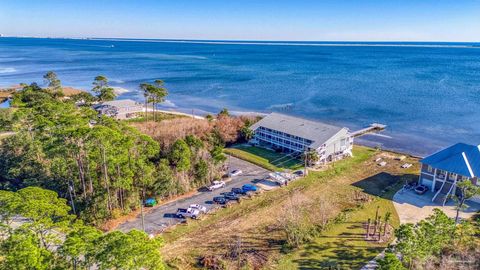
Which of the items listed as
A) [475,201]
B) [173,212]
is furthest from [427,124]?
[173,212]

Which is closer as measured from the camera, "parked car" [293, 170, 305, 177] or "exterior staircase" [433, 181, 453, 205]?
"exterior staircase" [433, 181, 453, 205]

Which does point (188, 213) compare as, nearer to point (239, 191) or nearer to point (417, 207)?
point (239, 191)

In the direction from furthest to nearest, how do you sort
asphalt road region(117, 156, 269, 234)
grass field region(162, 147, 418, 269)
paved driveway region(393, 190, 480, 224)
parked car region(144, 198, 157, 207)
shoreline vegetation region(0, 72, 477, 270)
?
parked car region(144, 198, 157, 207) < paved driveway region(393, 190, 480, 224) < asphalt road region(117, 156, 269, 234) < grass field region(162, 147, 418, 269) < shoreline vegetation region(0, 72, 477, 270)

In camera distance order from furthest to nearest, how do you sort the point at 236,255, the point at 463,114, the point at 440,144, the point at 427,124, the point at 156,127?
the point at 463,114
the point at 427,124
the point at 440,144
the point at 156,127
the point at 236,255

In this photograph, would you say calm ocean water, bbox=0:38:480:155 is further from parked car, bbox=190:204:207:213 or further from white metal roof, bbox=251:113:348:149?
parked car, bbox=190:204:207:213

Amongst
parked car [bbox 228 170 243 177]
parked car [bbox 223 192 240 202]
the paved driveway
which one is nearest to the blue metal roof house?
the paved driveway

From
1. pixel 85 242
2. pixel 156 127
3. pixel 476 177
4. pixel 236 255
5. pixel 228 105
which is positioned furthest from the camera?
pixel 228 105

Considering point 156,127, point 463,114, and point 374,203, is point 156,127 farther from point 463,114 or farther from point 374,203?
point 463,114

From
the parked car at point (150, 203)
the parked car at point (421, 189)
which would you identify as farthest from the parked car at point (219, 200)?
the parked car at point (421, 189)
